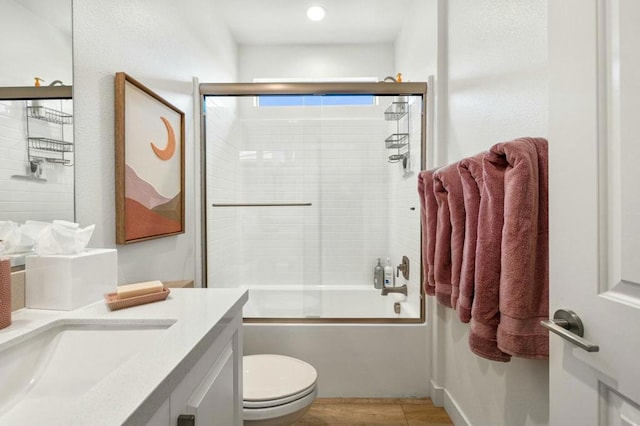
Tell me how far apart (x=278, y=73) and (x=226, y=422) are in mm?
2920

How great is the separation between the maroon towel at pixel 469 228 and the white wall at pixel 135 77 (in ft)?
4.21

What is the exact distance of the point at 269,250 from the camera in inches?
93.7

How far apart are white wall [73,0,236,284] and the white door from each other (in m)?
1.34

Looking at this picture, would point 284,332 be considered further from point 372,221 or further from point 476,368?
point 476,368

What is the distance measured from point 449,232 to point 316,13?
2094mm

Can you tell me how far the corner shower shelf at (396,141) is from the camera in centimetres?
231

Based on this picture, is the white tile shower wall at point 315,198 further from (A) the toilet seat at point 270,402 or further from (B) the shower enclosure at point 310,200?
(A) the toilet seat at point 270,402

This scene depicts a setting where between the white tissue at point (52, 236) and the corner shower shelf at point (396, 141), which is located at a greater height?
the corner shower shelf at point (396, 141)

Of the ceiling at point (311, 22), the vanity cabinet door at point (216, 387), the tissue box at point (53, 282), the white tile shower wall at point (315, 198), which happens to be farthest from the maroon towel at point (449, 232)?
the ceiling at point (311, 22)

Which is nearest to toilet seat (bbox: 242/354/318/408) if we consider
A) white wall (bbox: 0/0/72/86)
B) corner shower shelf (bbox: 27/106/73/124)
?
corner shower shelf (bbox: 27/106/73/124)

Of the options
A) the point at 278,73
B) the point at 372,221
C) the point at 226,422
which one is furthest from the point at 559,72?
the point at 278,73

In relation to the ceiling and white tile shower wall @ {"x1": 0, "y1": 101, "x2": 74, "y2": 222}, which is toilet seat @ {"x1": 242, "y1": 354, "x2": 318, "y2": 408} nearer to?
white tile shower wall @ {"x1": 0, "y1": 101, "x2": 74, "y2": 222}

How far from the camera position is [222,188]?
229 cm

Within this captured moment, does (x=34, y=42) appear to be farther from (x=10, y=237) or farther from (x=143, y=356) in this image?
(x=143, y=356)
